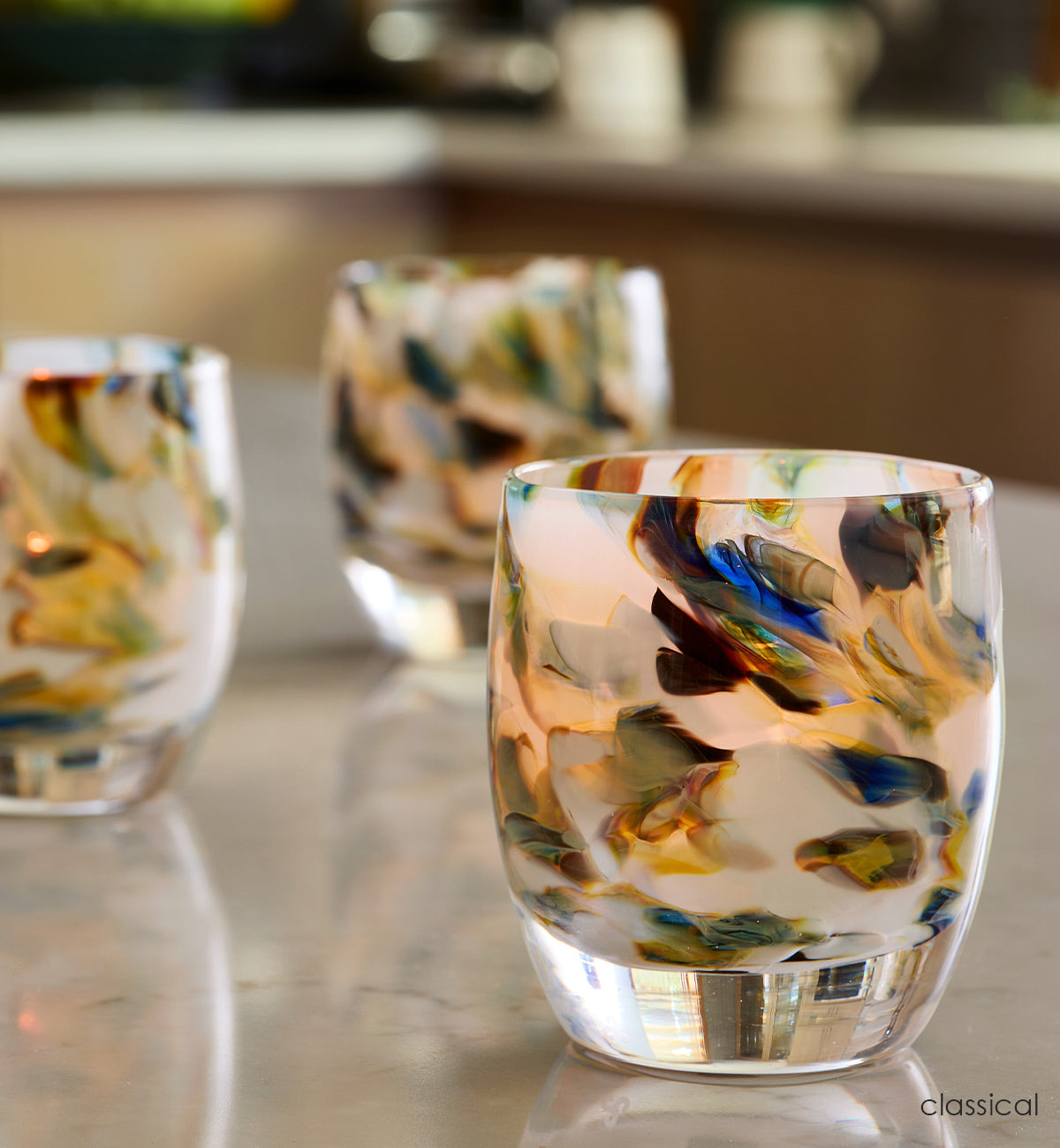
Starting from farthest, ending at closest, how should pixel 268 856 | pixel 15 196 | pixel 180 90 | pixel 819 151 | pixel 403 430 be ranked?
1. pixel 180 90
2. pixel 15 196
3. pixel 819 151
4. pixel 403 430
5. pixel 268 856

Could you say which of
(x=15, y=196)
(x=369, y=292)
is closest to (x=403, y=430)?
(x=369, y=292)

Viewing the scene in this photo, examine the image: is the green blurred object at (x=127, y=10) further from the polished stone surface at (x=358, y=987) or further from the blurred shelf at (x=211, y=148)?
the polished stone surface at (x=358, y=987)

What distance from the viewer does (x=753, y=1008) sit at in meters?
0.30

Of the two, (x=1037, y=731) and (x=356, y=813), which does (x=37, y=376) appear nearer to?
(x=356, y=813)

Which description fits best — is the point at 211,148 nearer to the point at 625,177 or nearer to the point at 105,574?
the point at 625,177

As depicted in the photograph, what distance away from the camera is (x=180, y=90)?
2801mm

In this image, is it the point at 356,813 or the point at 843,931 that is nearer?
the point at 843,931

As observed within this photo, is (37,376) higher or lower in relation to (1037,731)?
higher

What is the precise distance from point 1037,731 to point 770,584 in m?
0.25

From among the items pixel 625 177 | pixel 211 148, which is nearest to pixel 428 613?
pixel 625 177

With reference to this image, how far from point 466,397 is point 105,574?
17 cm

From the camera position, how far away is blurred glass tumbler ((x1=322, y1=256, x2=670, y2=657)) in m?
0.58

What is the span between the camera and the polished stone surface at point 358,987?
0.30 metres

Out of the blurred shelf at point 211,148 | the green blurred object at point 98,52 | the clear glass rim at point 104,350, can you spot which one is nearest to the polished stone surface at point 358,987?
the clear glass rim at point 104,350
